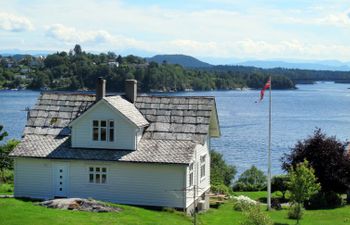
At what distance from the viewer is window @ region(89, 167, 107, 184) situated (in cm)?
3231

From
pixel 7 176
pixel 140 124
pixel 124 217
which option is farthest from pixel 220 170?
pixel 124 217

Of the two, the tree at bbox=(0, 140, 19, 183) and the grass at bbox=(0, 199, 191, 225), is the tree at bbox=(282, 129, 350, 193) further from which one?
the tree at bbox=(0, 140, 19, 183)

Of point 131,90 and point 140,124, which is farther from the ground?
point 131,90

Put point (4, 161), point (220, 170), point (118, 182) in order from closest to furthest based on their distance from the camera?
1. point (118, 182)
2. point (4, 161)
3. point (220, 170)

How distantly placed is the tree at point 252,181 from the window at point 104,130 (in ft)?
78.5

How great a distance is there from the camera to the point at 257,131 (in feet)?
353

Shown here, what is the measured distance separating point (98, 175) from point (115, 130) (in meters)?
2.63

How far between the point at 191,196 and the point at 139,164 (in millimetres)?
3437

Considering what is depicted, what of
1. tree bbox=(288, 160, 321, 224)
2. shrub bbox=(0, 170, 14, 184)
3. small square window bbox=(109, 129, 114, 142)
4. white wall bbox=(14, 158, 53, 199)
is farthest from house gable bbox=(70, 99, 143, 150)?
shrub bbox=(0, 170, 14, 184)

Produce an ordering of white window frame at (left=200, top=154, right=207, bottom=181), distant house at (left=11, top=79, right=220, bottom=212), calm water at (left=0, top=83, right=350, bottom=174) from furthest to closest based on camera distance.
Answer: calm water at (left=0, top=83, right=350, bottom=174) < white window frame at (left=200, top=154, right=207, bottom=181) < distant house at (left=11, top=79, right=220, bottom=212)

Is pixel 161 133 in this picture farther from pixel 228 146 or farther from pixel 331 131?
pixel 331 131

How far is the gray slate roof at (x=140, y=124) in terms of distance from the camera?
105 ft

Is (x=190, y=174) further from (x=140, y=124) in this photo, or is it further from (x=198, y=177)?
(x=140, y=124)

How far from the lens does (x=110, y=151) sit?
3266cm
